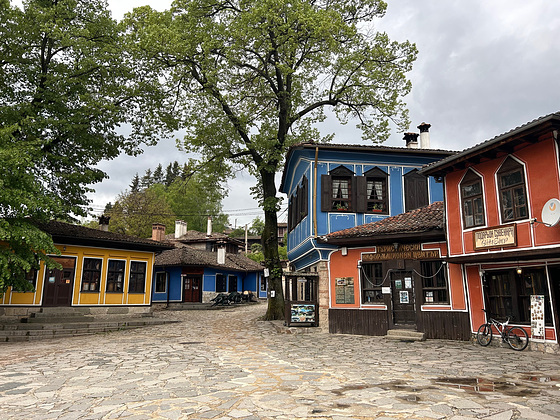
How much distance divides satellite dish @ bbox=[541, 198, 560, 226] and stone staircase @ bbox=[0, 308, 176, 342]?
1589cm

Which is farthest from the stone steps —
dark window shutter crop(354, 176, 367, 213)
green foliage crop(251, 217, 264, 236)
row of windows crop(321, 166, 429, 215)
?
green foliage crop(251, 217, 264, 236)

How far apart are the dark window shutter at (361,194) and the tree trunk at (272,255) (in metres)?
4.87

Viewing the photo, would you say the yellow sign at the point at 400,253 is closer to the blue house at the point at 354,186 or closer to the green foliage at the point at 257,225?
the blue house at the point at 354,186

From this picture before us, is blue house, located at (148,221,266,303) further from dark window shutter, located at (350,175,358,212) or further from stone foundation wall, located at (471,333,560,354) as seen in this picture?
stone foundation wall, located at (471,333,560,354)

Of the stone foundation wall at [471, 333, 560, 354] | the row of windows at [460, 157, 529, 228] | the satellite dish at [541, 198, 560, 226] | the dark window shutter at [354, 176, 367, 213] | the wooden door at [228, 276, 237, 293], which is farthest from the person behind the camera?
the wooden door at [228, 276, 237, 293]

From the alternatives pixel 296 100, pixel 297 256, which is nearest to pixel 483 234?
pixel 297 256

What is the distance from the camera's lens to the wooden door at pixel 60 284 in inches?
700

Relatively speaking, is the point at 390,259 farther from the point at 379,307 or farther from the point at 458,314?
the point at 458,314

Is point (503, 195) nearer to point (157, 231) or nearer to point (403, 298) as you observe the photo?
point (403, 298)

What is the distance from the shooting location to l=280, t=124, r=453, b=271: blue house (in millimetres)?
15047

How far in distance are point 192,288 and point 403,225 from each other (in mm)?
A: 21727

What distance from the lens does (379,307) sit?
13.5 metres

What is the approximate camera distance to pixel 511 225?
32.9ft

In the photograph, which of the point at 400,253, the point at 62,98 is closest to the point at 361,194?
the point at 400,253
